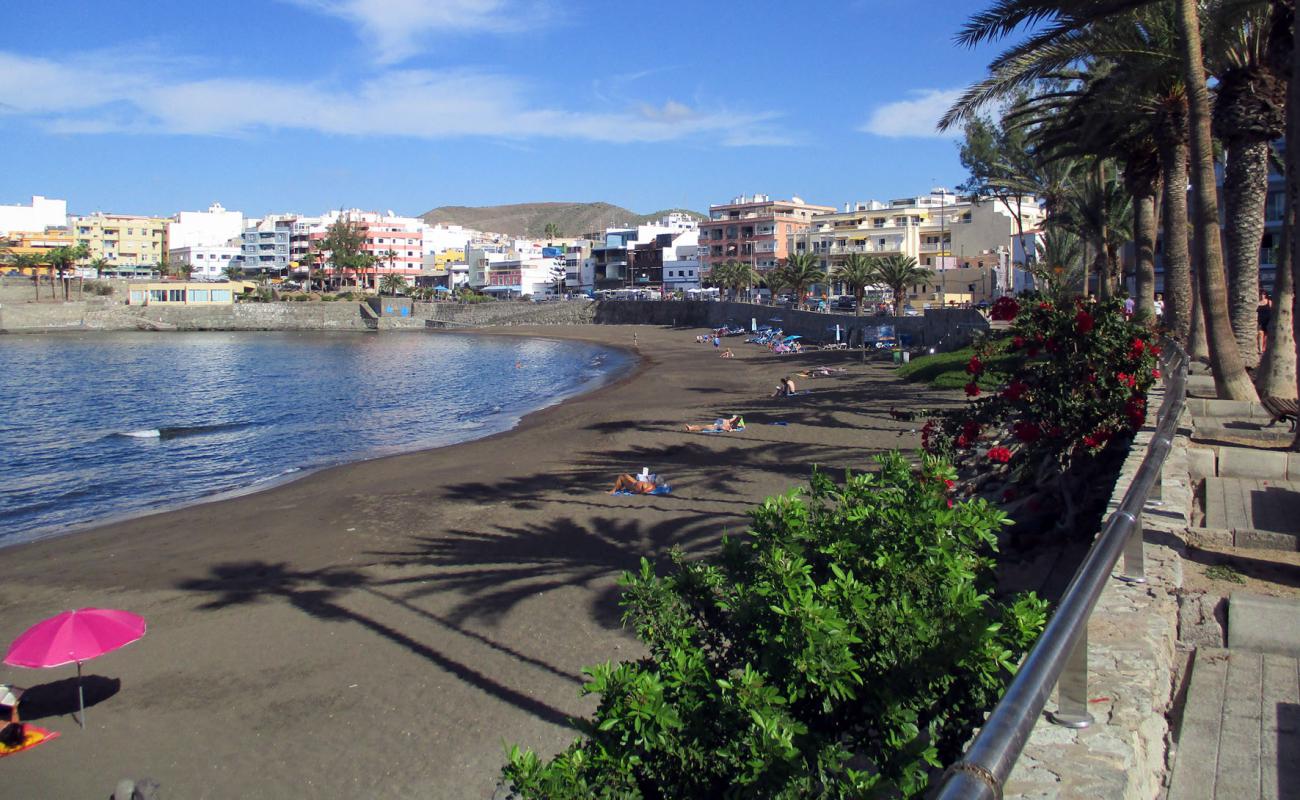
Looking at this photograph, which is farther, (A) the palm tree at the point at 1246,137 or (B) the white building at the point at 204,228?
(B) the white building at the point at 204,228

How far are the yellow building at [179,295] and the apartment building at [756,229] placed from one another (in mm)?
61076

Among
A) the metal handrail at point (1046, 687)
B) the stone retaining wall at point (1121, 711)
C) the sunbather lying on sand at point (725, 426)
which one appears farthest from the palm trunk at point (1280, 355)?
the sunbather lying on sand at point (725, 426)

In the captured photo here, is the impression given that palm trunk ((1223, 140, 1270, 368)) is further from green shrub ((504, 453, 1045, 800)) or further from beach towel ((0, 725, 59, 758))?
beach towel ((0, 725, 59, 758))

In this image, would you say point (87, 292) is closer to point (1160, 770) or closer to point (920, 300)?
point (920, 300)

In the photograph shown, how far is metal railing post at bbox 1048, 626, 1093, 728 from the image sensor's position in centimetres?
312

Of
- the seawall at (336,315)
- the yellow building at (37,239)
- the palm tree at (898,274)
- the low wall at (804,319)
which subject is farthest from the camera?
the yellow building at (37,239)

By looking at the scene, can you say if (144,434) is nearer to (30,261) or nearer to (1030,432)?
(1030,432)

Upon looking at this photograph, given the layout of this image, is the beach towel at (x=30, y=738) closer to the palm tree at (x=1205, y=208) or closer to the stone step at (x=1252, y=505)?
the stone step at (x=1252, y=505)

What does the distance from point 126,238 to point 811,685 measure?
186m

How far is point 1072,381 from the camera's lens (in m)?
8.99

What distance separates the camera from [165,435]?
111 feet

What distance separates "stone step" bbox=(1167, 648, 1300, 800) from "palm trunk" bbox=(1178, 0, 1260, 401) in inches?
381

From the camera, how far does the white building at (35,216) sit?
16971 centimetres

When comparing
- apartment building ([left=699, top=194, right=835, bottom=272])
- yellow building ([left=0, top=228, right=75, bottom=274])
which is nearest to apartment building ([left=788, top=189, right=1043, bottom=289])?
apartment building ([left=699, top=194, right=835, bottom=272])
